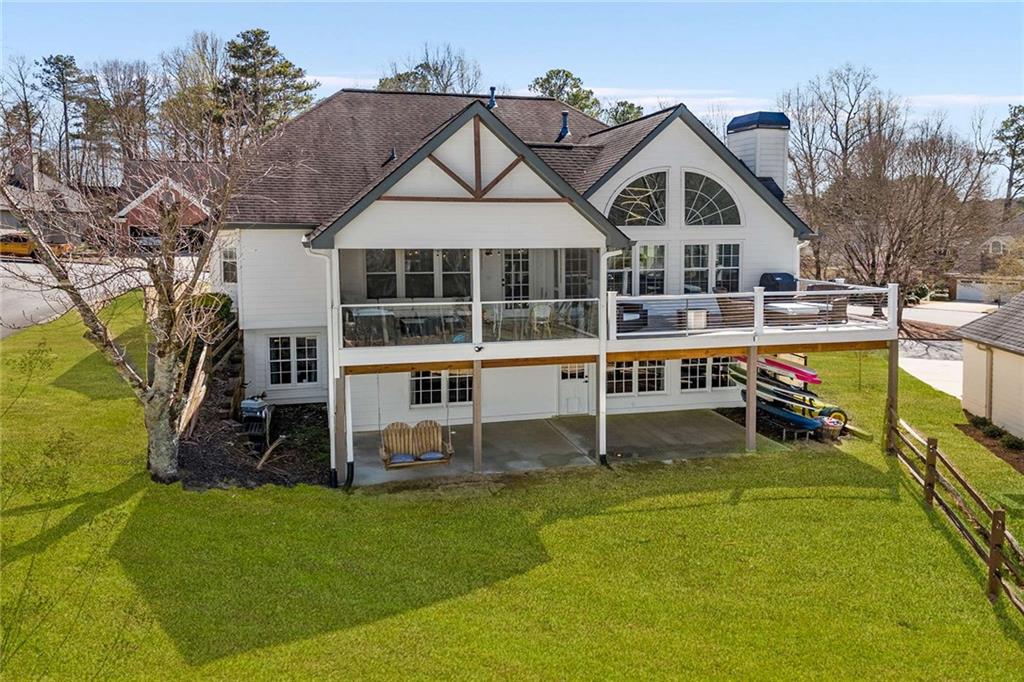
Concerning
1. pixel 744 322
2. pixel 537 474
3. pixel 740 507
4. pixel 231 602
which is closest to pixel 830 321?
pixel 744 322

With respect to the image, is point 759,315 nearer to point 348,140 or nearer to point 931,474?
point 931,474

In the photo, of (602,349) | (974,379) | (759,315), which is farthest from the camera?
(974,379)

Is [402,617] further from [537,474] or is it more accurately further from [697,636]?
[537,474]

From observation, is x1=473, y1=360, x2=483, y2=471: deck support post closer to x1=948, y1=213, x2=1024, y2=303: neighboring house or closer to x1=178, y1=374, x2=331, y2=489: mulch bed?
x1=178, y1=374, x2=331, y2=489: mulch bed

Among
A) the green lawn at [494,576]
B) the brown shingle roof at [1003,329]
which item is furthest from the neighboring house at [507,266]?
the brown shingle roof at [1003,329]

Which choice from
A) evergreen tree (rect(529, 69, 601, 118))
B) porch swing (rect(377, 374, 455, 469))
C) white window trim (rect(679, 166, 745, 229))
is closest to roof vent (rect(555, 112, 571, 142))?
white window trim (rect(679, 166, 745, 229))

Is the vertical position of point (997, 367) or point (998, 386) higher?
point (997, 367)

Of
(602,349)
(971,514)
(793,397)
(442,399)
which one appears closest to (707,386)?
(793,397)

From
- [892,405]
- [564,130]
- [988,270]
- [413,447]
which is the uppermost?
[564,130]
